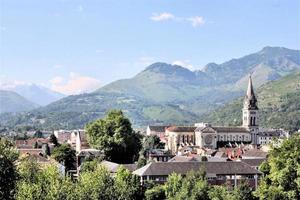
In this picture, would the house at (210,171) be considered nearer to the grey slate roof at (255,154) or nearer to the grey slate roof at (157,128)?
the grey slate roof at (255,154)

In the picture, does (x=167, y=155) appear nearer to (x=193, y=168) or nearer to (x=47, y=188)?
(x=193, y=168)

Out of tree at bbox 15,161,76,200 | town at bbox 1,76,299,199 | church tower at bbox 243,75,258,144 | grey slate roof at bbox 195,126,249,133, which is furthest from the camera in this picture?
church tower at bbox 243,75,258,144

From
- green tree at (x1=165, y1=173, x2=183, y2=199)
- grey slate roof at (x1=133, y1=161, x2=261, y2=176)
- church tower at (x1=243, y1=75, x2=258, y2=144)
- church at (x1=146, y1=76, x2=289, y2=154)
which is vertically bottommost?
green tree at (x1=165, y1=173, x2=183, y2=199)

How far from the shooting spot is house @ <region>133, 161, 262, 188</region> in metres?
64.4

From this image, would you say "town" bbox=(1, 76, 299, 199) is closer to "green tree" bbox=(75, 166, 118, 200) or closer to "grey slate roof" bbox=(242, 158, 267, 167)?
"grey slate roof" bbox=(242, 158, 267, 167)

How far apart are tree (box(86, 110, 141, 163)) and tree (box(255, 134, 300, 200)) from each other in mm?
30724

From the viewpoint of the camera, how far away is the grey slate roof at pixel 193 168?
6462 centimetres

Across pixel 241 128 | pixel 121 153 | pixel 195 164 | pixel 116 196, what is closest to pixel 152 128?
pixel 241 128

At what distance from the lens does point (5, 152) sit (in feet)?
155

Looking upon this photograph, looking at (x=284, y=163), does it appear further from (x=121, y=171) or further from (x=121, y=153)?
(x=121, y=153)

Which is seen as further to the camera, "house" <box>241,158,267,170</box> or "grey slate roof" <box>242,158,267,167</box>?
"grey slate roof" <box>242,158,267,167</box>

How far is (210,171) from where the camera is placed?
6638cm

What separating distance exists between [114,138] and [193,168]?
22119 millimetres

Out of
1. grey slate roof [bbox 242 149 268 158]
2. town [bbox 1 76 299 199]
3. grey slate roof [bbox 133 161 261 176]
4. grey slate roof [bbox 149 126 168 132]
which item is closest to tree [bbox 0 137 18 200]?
town [bbox 1 76 299 199]
